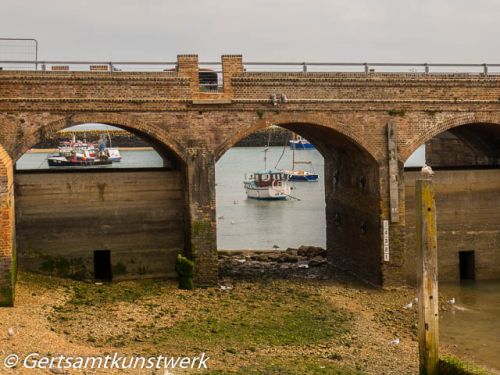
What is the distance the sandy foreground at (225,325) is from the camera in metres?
15.3

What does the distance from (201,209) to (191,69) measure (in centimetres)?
494

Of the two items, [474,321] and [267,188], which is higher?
[267,188]

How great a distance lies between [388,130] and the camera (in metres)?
23.5

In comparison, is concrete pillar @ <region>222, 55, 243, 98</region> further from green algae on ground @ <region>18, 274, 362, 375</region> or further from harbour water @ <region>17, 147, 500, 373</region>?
harbour water @ <region>17, 147, 500, 373</region>

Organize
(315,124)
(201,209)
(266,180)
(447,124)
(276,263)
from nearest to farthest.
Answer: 1. (201,209)
2. (315,124)
3. (447,124)
4. (276,263)
5. (266,180)

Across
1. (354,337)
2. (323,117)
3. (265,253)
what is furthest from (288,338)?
(265,253)

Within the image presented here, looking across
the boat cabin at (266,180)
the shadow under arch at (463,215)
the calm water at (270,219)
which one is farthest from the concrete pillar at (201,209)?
the boat cabin at (266,180)

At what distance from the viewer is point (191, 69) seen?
22.8 metres

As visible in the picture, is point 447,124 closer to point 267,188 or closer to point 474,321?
point 474,321

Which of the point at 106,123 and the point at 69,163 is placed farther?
the point at 69,163

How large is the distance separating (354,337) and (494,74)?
40.8 feet

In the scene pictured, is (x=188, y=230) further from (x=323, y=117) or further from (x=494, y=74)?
(x=494, y=74)

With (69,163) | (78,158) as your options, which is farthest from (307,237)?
(69,163)

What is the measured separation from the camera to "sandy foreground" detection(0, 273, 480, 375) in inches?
602
